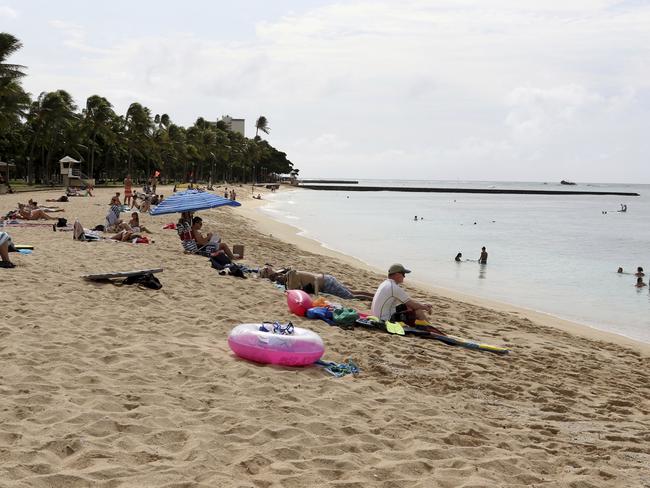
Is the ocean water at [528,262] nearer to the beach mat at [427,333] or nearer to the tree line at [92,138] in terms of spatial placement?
the beach mat at [427,333]

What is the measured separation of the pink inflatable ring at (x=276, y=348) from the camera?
5.89 m

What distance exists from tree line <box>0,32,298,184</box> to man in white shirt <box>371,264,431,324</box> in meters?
33.3

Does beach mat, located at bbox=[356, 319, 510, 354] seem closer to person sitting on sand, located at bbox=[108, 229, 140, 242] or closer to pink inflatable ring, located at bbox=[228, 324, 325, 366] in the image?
pink inflatable ring, located at bbox=[228, 324, 325, 366]

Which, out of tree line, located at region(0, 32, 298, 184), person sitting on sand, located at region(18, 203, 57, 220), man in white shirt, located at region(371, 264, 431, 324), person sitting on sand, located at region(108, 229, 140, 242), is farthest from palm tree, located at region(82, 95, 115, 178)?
man in white shirt, located at region(371, 264, 431, 324)

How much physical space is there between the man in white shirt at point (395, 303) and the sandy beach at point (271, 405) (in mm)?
518

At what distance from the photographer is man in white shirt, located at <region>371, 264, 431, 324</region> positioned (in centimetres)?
815

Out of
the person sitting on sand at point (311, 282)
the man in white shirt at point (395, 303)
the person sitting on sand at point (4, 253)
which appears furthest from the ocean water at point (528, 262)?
the person sitting on sand at point (4, 253)

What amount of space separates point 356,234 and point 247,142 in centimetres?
8371

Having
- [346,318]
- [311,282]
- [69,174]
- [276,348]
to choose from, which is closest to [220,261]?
[311,282]

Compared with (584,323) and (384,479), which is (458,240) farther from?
(384,479)

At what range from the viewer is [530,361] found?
766cm

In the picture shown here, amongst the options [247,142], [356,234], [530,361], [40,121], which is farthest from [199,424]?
[247,142]

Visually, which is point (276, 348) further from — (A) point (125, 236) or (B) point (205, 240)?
(A) point (125, 236)

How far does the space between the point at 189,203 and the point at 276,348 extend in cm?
845
